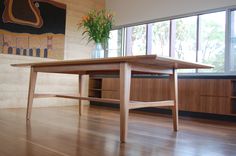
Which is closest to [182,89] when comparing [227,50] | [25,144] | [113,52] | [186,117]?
[186,117]

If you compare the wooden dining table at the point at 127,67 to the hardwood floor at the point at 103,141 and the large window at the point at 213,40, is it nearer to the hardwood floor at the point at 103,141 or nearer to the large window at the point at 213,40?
the hardwood floor at the point at 103,141

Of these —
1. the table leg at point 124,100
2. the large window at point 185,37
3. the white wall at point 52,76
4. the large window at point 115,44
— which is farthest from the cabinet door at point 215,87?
the white wall at point 52,76

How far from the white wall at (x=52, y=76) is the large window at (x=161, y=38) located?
4.61ft

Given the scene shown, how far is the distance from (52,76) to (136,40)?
1.84 metres

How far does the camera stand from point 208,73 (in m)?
4.08

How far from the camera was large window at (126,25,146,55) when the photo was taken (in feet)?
17.1

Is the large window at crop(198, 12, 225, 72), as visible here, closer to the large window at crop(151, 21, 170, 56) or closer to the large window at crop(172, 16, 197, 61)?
the large window at crop(172, 16, 197, 61)

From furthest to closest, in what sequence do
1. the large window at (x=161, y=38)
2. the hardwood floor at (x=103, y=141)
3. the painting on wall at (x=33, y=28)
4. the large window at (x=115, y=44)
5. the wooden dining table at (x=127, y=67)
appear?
1. the large window at (x=115, y=44)
2. the large window at (x=161, y=38)
3. the painting on wall at (x=33, y=28)
4. the wooden dining table at (x=127, y=67)
5. the hardwood floor at (x=103, y=141)

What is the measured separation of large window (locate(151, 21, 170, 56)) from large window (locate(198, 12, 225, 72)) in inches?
26.0

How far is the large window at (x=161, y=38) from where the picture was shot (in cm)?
481

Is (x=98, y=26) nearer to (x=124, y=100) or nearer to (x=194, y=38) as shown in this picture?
(x=124, y=100)

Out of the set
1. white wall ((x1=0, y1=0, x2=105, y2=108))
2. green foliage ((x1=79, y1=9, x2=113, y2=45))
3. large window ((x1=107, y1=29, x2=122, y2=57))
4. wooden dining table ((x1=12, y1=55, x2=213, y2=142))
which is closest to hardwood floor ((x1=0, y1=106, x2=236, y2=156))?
wooden dining table ((x1=12, y1=55, x2=213, y2=142))

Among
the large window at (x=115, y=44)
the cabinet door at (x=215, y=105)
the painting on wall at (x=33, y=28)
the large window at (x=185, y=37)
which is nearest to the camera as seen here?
the cabinet door at (x=215, y=105)

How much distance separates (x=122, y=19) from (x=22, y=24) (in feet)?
6.47
